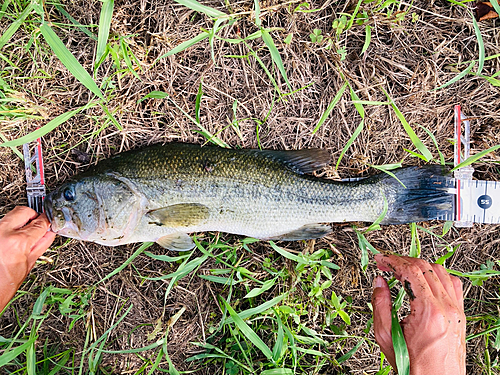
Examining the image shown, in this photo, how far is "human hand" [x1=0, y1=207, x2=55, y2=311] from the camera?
309 cm

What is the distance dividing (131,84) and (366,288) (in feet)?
11.1

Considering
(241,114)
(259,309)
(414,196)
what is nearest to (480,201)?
(414,196)

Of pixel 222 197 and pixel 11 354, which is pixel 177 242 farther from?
pixel 11 354

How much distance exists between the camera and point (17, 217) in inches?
128

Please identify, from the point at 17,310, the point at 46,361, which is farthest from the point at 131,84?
the point at 46,361

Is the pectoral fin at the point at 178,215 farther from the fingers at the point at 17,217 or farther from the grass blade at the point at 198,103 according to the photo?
the fingers at the point at 17,217

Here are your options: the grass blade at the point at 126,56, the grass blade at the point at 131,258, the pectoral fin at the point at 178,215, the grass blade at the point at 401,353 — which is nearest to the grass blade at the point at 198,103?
the grass blade at the point at 126,56

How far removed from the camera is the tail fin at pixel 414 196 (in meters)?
3.45

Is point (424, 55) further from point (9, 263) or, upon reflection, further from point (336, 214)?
point (9, 263)

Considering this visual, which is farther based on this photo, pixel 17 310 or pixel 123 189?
pixel 17 310

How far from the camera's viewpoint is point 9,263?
309 cm

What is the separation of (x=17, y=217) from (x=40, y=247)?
1.20 feet

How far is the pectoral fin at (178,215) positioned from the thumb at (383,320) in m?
1.74

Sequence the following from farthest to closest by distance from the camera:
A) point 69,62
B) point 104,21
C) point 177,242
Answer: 1. point 177,242
2. point 104,21
3. point 69,62
